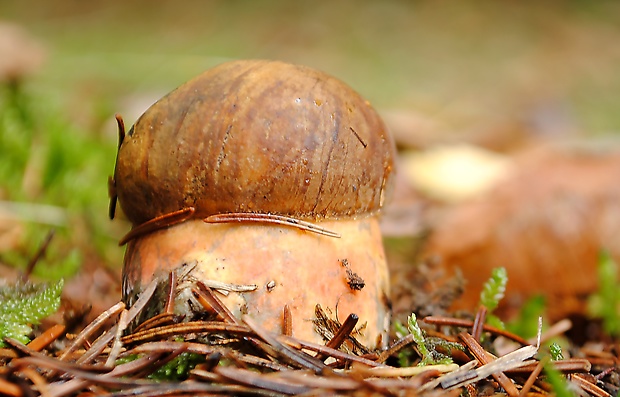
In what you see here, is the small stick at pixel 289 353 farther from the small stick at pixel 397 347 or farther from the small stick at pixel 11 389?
the small stick at pixel 11 389

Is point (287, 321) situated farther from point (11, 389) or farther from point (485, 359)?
point (11, 389)

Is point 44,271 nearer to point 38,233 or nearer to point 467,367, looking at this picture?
point 38,233

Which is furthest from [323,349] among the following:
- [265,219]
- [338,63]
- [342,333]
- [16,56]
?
[338,63]

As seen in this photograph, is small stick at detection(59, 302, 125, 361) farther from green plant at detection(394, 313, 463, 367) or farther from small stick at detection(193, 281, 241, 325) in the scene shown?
green plant at detection(394, 313, 463, 367)

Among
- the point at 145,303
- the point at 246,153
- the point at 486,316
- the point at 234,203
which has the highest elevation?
the point at 246,153

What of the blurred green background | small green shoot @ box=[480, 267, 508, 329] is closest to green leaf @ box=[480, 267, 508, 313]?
small green shoot @ box=[480, 267, 508, 329]

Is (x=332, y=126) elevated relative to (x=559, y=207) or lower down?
elevated

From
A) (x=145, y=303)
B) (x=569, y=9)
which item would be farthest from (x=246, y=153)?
(x=569, y=9)

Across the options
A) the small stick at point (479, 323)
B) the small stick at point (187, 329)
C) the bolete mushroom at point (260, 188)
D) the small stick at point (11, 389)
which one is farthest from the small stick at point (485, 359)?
the small stick at point (11, 389)
